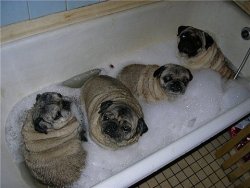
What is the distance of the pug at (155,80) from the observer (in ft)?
8.18

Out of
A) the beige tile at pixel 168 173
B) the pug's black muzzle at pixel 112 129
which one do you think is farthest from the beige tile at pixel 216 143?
the pug's black muzzle at pixel 112 129

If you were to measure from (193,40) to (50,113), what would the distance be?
1.38 metres

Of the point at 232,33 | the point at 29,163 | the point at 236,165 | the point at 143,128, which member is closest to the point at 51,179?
the point at 29,163

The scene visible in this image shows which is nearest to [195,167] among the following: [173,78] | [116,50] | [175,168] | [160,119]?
A: [175,168]

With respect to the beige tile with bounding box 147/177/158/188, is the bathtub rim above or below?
above

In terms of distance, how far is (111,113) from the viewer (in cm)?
220

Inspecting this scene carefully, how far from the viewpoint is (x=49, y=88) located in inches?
102

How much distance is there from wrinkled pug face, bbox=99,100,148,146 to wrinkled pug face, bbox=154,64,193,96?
43cm

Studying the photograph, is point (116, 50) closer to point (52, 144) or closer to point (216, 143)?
point (52, 144)

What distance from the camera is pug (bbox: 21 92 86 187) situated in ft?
6.78

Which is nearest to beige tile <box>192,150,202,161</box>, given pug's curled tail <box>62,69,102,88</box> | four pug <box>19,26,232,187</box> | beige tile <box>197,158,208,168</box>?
beige tile <box>197,158,208,168</box>

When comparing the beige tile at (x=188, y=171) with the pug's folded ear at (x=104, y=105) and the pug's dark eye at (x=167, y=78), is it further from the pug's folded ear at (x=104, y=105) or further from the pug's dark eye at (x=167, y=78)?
the pug's folded ear at (x=104, y=105)

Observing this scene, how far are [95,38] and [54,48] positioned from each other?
0.36 meters

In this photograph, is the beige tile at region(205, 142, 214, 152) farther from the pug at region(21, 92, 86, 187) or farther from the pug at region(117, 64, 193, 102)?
the pug at region(21, 92, 86, 187)
